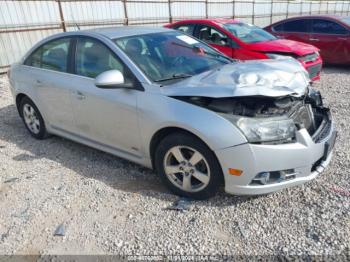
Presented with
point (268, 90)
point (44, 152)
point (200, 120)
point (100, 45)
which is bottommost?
point (44, 152)

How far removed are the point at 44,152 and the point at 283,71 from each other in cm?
317

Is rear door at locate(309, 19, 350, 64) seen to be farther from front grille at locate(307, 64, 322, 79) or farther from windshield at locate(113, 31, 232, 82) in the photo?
windshield at locate(113, 31, 232, 82)

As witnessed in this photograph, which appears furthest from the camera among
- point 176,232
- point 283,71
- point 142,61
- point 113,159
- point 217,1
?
point 217,1

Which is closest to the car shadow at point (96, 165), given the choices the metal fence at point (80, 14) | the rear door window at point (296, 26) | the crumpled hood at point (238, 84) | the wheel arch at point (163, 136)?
the wheel arch at point (163, 136)

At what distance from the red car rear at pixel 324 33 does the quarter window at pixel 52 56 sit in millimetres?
7359

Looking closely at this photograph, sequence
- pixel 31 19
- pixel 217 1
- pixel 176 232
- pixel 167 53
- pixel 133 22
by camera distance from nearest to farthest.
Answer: pixel 176 232 < pixel 167 53 < pixel 31 19 < pixel 133 22 < pixel 217 1

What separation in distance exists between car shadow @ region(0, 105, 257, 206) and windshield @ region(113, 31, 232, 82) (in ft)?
3.69

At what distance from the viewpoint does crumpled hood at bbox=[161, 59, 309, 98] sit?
2.72 meters

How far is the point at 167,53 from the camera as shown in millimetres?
3525

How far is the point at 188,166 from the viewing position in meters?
2.97

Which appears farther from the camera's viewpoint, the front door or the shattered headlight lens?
the front door

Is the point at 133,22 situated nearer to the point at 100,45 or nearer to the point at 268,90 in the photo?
the point at 100,45

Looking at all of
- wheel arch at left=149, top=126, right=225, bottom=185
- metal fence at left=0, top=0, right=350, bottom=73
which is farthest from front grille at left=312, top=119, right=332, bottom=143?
metal fence at left=0, top=0, right=350, bottom=73

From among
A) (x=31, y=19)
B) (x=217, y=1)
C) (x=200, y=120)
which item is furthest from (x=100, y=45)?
(x=217, y=1)
